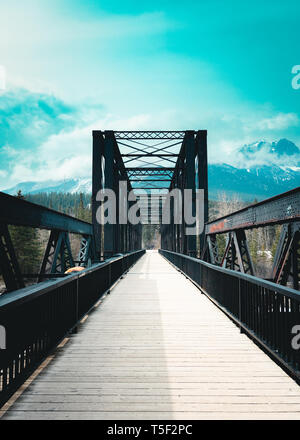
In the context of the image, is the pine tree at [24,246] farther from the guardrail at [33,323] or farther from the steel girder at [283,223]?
the steel girder at [283,223]

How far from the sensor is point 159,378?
3.02 metres

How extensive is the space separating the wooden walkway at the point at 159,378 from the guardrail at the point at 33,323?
0.56 ft

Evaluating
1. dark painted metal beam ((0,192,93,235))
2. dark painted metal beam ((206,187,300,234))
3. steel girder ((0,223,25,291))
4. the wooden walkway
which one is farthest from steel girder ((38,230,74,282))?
dark painted metal beam ((206,187,300,234))

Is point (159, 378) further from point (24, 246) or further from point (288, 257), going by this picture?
point (24, 246)

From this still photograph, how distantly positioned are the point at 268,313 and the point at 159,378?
Result: 4.96 ft

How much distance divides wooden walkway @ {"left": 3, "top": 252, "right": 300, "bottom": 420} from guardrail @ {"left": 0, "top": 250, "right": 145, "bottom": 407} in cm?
17

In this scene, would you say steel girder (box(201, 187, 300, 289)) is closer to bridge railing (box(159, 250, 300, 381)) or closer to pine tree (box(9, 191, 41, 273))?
bridge railing (box(159, 250, 300, 381))

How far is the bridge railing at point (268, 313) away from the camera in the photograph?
2958 mm

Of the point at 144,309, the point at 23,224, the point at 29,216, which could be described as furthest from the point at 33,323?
the point at 144,309

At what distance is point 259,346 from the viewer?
3.94 m

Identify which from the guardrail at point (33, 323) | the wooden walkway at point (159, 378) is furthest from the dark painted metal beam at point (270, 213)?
the guardrail at point (33, 323)

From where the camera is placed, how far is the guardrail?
2.50m
